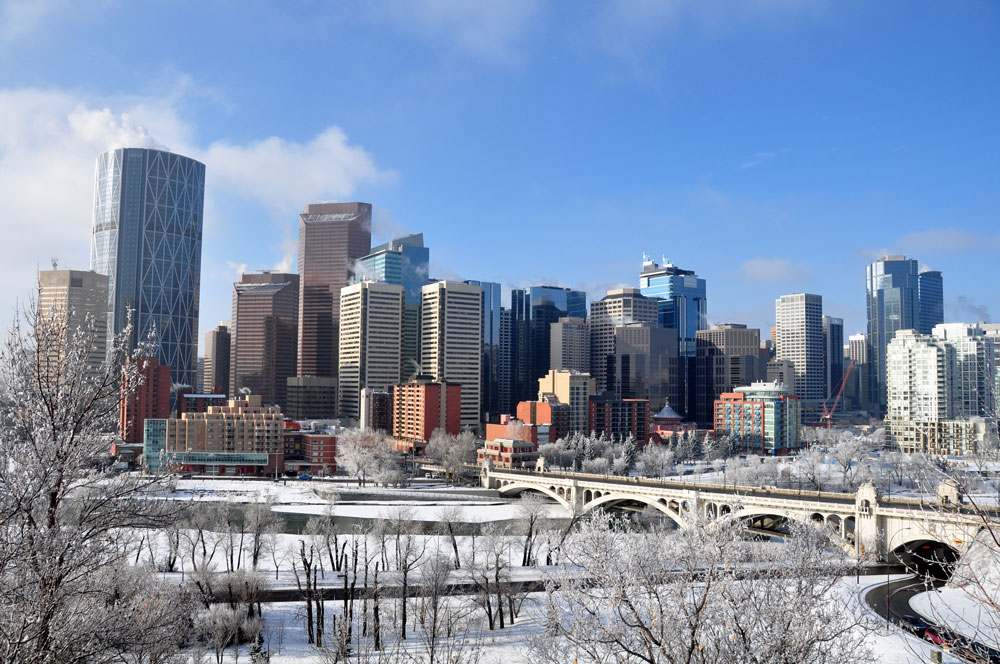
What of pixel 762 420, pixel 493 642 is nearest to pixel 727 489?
pixel 493 642

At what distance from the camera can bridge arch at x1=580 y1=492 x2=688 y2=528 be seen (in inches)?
2491

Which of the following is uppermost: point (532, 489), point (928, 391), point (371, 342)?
point (371, 342)

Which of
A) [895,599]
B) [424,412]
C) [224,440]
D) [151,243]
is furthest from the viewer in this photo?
[151,243]

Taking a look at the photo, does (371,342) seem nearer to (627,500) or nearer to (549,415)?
(549,415)

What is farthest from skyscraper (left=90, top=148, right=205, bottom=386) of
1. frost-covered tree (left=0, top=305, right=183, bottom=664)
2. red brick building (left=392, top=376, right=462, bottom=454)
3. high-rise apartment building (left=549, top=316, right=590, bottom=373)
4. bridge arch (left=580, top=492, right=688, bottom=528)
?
frost-covered tree (left=0, top=305, right=183, bottom=664)

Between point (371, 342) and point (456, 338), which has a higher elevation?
point (456, 338)

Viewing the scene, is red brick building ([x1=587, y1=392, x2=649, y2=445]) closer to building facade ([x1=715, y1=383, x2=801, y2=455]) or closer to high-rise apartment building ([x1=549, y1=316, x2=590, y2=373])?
building facade ([x1=715, y1=383, x2=801, y2=455])

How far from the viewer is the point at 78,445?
33.6 feet

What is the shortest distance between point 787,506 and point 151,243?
177 m

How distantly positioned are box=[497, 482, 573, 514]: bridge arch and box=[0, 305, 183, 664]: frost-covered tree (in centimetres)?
6657

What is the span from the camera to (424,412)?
402 ft

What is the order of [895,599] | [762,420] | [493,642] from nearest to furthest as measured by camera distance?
[493,642], [895,599], [762,420]

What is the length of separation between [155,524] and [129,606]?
4.76 feet

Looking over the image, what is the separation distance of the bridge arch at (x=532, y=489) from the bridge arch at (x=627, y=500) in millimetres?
3284
